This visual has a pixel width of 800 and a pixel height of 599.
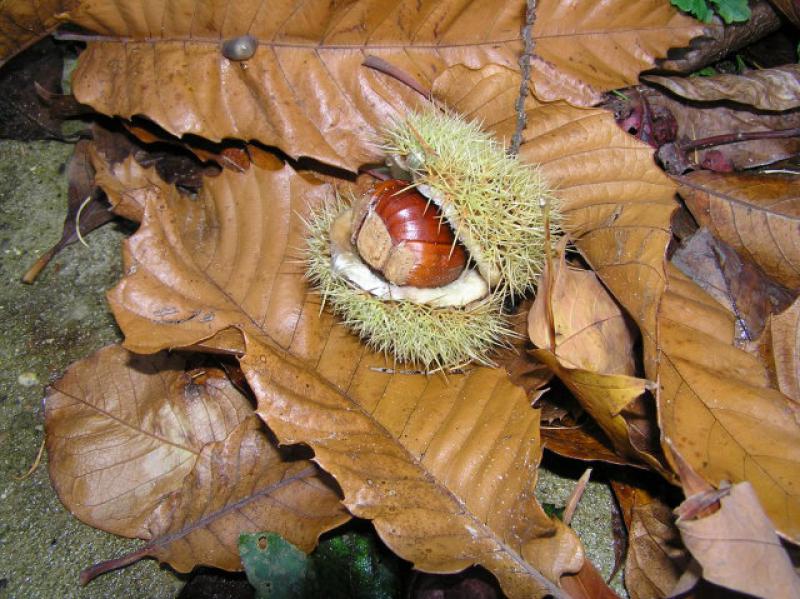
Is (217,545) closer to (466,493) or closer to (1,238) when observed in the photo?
(466,493)

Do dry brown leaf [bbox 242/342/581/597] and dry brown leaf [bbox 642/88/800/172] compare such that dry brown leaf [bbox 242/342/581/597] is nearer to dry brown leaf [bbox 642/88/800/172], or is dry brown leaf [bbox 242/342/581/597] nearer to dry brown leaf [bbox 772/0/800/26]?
dry brown leaf [bbox 642/88/800/172]

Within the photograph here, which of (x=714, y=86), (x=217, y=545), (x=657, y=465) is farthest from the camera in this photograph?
(x=714, y=86)

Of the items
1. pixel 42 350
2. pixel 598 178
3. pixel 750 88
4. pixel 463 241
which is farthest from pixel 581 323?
pixel 42 350

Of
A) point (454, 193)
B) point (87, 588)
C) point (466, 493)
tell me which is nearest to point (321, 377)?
point (466, 493)

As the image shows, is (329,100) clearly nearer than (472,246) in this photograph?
No

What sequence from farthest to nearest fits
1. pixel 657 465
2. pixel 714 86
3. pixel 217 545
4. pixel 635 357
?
pixel 714 86 < pixel 635 357 < pixel 217 545 < pixel 657 465

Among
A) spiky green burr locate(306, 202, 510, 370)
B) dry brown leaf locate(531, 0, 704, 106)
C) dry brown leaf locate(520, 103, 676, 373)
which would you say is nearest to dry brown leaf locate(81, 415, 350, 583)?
spiky green burr locate(306, 202, 510, 370)

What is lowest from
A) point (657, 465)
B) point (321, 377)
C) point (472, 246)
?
point (321, 377)
